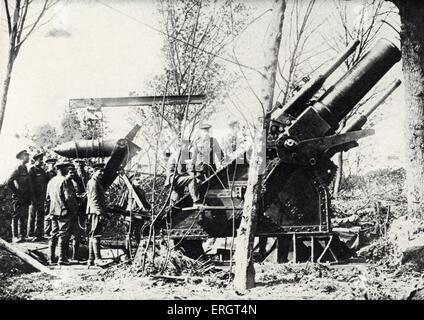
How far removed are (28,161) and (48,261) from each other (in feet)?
8.56

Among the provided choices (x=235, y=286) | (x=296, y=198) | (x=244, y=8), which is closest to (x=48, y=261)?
(x=235, y=286)

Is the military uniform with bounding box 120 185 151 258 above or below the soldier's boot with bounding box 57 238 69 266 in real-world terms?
above

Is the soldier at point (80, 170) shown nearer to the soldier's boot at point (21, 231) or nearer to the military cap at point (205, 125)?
the soldier's boot at point (21, 231)

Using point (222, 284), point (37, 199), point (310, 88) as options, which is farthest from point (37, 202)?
point (310, 88)

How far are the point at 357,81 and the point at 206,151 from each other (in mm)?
3292

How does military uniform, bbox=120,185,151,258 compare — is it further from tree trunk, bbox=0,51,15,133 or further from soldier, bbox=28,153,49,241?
tree trunk, bbox=0,51,15,133

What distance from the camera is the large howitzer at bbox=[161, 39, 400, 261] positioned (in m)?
7.75

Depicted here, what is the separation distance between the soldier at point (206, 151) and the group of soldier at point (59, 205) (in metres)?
1.95

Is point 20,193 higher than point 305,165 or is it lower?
lower

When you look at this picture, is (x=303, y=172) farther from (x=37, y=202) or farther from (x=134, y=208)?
(x=37, y=202)

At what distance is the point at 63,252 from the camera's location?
8.27 metres

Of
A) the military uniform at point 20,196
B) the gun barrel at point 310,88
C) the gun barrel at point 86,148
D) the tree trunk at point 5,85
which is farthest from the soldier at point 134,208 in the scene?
the gun barrel at point 310,88

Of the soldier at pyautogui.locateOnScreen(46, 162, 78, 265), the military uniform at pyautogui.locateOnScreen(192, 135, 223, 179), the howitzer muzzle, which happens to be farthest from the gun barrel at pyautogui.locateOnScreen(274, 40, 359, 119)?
the soldier at pyautogui.locateOnScreen(46, 162, 78, 265)

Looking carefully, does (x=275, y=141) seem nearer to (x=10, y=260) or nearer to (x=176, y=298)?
(x=176, y=298)
